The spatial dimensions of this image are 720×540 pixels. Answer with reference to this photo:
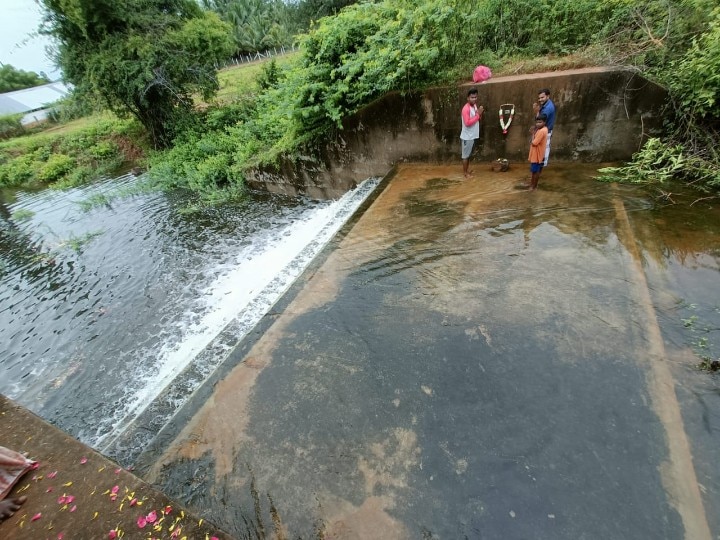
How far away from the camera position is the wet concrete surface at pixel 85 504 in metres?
2.49

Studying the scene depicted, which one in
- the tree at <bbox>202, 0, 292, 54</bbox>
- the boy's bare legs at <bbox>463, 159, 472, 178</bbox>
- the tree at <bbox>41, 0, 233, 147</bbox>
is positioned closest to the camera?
the boy's bare legs at <bbox>463, 159, 472, 178</bbox>

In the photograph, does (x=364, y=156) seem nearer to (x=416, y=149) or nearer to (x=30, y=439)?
(x=416, y=149)

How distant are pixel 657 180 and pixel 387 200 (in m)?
4.57

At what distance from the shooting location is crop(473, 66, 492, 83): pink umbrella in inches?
270

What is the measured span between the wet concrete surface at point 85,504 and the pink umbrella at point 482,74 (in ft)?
26.0

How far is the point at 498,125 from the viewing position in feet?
23.1

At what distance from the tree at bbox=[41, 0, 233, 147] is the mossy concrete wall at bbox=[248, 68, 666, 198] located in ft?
33.8

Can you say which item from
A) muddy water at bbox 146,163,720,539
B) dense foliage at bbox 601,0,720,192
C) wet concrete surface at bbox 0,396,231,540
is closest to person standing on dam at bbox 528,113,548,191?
muddy water at bbox 146,163,720,539

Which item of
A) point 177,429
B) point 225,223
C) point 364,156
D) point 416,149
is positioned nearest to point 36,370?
point 177,429

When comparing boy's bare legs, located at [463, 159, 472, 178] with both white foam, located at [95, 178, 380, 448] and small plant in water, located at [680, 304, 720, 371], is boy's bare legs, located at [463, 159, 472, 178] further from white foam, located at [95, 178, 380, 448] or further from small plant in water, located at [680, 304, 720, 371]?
small plant in water, located at [680, 304, 720, 371]

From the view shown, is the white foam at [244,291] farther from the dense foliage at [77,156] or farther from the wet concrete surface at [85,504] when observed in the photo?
the dense foliage at [77,156]

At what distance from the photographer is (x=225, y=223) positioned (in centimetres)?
982

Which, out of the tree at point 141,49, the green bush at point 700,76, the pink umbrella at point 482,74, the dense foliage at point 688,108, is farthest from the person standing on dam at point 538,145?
the tree at point 141,49

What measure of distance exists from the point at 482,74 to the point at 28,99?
51.0 meters
